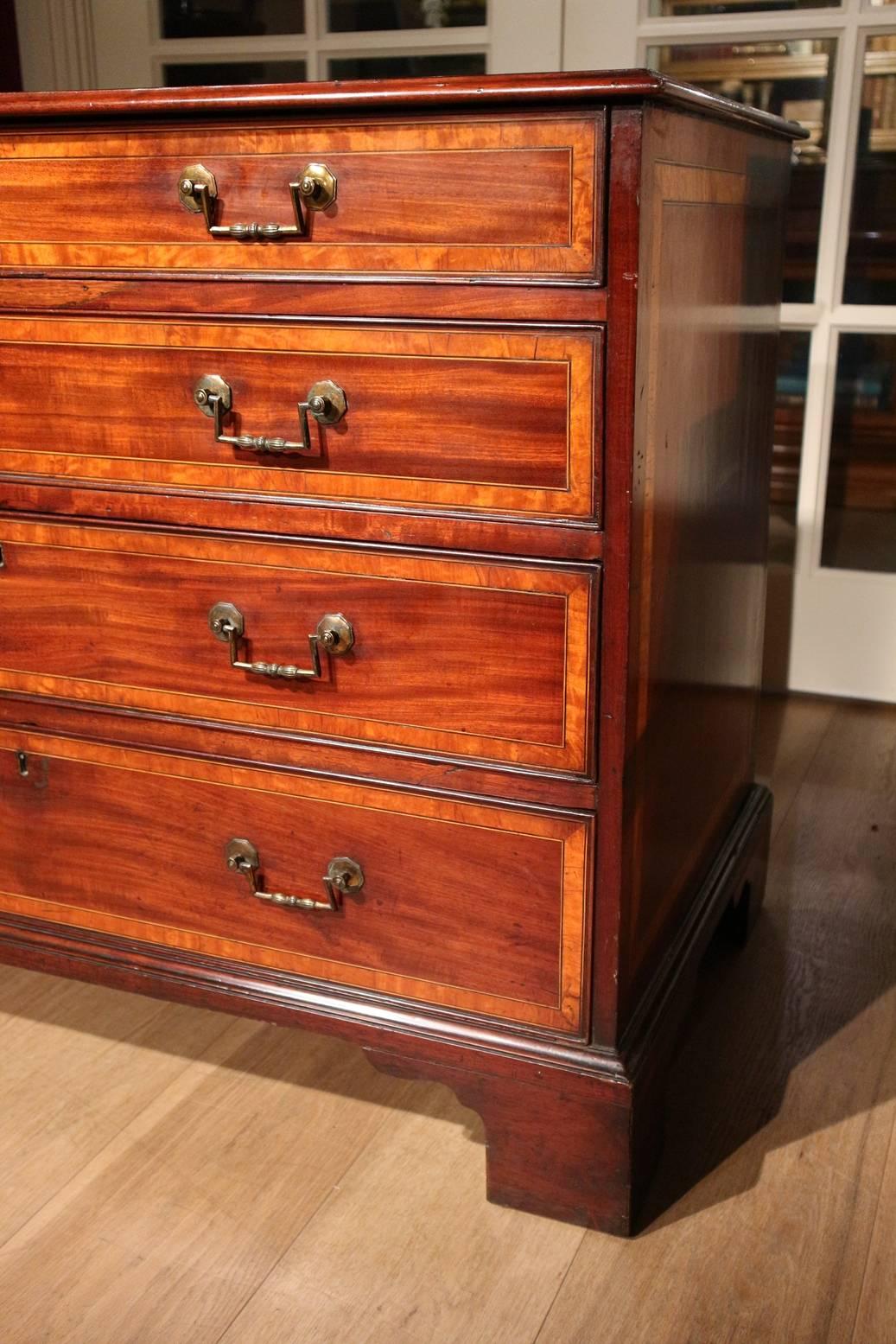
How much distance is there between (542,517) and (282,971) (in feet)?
1.74

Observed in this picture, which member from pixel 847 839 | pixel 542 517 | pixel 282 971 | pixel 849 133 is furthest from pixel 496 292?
pixel 849 133

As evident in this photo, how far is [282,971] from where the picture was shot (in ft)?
4.27

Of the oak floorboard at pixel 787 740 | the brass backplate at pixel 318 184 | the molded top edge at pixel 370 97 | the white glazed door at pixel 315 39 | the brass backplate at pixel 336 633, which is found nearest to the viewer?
the molded top edge at pixel 370 97

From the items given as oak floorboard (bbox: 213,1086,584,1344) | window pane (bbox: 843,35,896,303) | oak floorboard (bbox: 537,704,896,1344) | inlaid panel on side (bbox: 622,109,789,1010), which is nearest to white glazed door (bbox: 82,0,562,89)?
window pane (bbox: 843,35,896,303)

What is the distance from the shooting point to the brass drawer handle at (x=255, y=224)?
3.44 ft

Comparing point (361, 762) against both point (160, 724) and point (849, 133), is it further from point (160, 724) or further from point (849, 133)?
point (849, 133)

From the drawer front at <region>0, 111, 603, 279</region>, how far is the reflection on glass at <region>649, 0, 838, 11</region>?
138 cm

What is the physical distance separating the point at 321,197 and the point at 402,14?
1.46 metres

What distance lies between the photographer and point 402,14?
7.55ft

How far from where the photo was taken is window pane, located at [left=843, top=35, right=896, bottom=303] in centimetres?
213

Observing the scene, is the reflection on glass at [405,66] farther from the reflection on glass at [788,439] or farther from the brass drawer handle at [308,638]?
the brass drawer handle at [308,638]

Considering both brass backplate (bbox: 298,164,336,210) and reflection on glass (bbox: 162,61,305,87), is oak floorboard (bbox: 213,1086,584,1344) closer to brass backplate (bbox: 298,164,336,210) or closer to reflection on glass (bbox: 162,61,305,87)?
brass backplate (bbox: 298,164,336,210)

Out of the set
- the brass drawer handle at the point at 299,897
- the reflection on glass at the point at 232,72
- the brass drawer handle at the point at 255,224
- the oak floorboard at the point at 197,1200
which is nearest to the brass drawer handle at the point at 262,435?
the brass drawer handle at the point at 255,224

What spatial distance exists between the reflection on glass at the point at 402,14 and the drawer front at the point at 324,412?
1.38 meters
